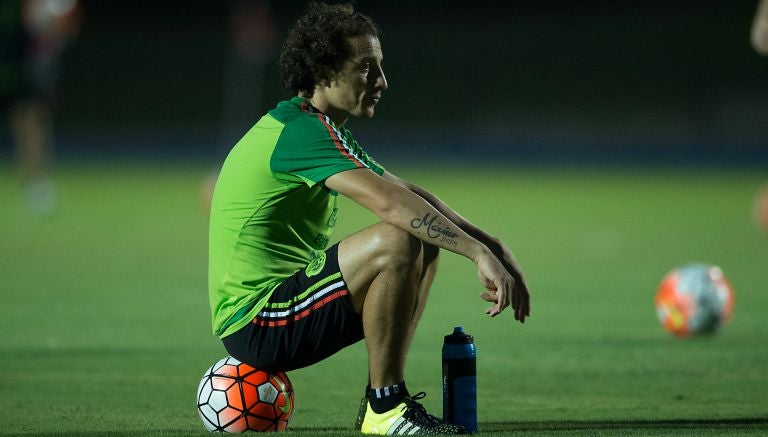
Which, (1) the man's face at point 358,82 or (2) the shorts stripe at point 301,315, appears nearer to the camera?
(2) the shorts stripe at point 301,315

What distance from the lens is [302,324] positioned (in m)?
5.22

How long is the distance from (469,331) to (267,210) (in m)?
3.63

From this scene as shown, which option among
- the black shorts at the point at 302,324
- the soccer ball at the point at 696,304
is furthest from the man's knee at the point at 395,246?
the soccer ball at the point at 696,304

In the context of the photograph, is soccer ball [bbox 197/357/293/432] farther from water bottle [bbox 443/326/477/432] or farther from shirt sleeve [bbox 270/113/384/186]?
shirt sleeve [bbox 270/113/384/186]

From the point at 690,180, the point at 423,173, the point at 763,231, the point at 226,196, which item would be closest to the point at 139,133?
the point at 423,173

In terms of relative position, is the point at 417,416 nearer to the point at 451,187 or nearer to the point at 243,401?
the point at 243,401

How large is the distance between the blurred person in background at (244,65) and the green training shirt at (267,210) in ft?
98.3

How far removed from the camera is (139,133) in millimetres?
35875

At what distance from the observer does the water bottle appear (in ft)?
16.9

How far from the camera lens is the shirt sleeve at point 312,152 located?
506 centimetres

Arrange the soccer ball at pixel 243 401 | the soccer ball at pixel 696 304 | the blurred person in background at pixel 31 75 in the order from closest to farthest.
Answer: the soccer ball at pixel 243 401 → the soccer ball at pixel 696 304 → the blurred person in background at pixel 31 75

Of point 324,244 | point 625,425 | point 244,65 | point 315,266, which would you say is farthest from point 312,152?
point 244,65

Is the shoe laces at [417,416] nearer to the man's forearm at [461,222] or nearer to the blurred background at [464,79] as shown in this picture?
the man's forearm at [461,222]

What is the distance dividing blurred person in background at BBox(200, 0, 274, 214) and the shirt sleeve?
30.2m
